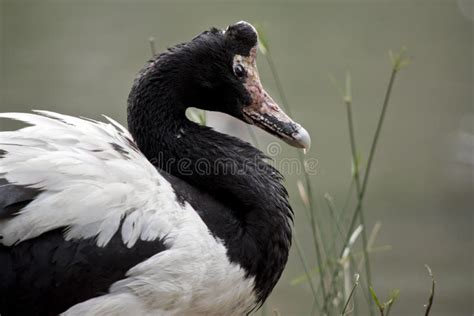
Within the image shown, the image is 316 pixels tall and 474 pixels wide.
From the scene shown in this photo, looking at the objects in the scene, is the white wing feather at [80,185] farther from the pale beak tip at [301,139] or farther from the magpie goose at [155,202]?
the pale beak tip at [301,139]

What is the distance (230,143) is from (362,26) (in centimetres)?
1013

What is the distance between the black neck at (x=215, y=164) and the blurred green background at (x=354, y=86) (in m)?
3.11

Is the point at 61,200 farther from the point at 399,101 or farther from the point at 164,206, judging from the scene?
the point at 399,101

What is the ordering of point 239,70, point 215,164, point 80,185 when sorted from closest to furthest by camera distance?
point 80,185 → point 215,164 → point 239,70

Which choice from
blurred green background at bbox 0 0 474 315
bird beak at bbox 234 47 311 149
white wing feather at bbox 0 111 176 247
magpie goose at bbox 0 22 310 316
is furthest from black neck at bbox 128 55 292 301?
blurred green background at bbox 0 0 474 315

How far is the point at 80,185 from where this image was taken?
376 cm

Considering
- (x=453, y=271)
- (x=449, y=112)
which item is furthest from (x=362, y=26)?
(x=453, y=271)

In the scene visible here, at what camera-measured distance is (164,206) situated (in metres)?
3.84

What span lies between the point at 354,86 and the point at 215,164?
296 inches

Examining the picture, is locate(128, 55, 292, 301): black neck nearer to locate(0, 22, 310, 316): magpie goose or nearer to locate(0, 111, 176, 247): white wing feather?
locate(0, 22, 310, 316): magpie goose

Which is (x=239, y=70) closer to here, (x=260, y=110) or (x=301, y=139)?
(x=260, y=110)

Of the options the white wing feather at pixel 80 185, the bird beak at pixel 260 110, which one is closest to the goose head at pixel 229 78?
the bird beak at pixel 260 110

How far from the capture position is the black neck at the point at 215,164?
163 inches

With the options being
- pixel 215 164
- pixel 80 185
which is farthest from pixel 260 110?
pixel 80 185
